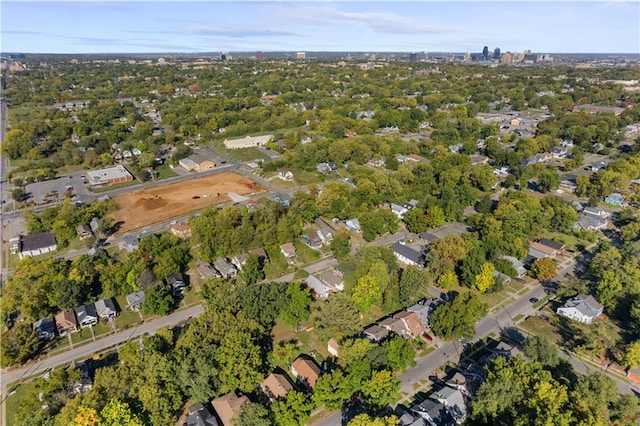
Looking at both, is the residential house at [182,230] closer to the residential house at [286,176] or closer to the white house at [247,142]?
the residential house at [286,176]

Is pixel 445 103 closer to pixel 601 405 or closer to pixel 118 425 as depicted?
pixel 601 405

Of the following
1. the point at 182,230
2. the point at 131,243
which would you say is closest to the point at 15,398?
the point at 131,243

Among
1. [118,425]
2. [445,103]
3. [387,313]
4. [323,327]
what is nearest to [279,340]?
[323,327]

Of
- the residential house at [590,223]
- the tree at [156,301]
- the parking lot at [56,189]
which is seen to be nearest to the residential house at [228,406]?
the tree at [156,301]

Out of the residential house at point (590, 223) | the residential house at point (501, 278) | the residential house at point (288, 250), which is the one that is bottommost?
the residential house at point (288, 250)

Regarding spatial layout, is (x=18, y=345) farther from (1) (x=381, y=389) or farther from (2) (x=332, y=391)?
(1) (x=381, y=389)

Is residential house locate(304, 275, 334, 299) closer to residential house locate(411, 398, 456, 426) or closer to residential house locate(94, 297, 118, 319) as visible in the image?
residential house locate(411, 398, 456, 426)
